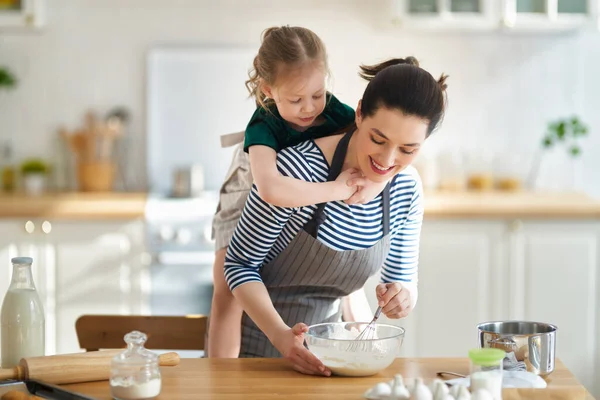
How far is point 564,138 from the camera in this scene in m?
4.63

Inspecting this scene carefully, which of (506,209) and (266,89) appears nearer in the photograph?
(266,89)

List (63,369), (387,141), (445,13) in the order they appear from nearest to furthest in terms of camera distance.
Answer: (63,369), (387,141), (445,13)

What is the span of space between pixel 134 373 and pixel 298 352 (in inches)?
14.7

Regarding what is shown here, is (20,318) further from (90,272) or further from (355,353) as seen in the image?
(90,272)

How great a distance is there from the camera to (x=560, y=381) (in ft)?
5.78

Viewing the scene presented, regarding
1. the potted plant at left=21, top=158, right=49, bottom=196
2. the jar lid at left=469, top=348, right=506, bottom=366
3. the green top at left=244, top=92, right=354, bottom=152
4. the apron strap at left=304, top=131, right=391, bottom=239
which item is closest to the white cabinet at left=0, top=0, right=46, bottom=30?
the potted plant at left=21, top=158, right=49, bottom=196

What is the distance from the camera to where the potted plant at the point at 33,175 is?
179 inches

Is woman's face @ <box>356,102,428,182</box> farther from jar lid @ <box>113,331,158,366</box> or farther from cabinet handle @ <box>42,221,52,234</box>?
cabinet handle @ <box>42,221,52,234</box>

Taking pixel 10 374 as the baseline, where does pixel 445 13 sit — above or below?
above

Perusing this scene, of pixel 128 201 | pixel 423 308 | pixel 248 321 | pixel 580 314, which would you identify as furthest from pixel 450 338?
pixel 248 321

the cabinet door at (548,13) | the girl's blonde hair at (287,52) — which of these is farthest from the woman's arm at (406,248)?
the cabinet door at (548,13)

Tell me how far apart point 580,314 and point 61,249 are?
7.90 ft

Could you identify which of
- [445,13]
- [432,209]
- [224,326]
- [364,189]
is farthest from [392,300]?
[445,13]

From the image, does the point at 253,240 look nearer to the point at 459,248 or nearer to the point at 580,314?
the point at 459,248
